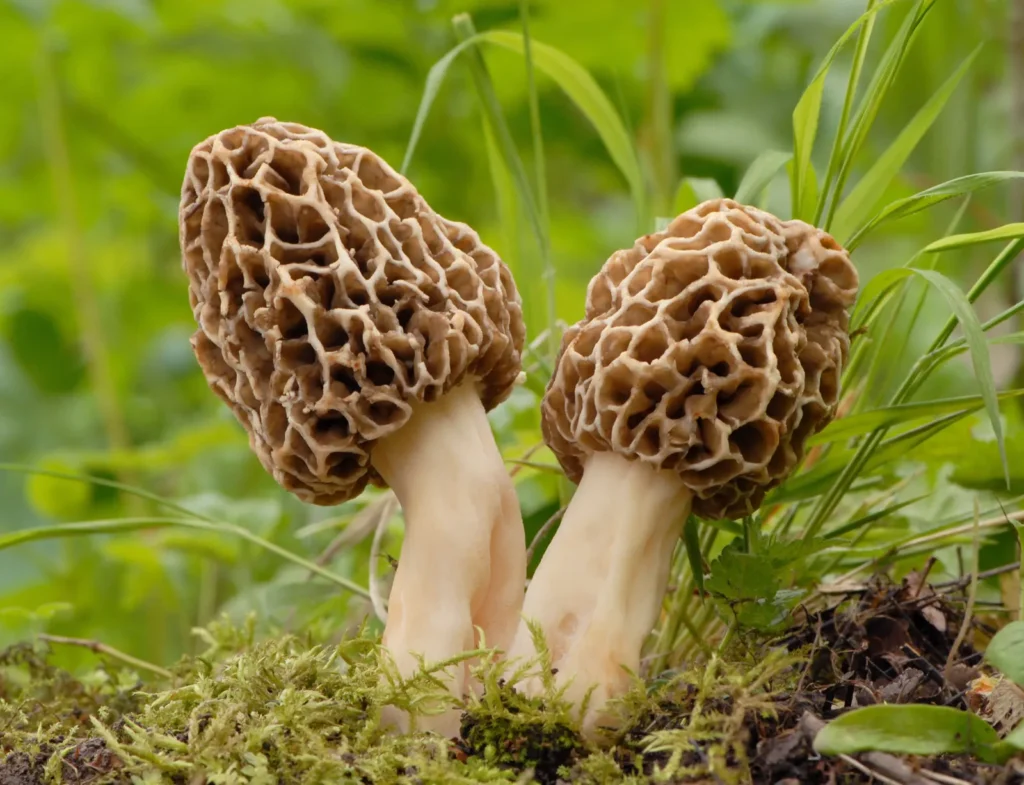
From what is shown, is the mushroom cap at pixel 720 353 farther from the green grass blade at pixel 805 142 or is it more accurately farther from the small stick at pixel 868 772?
the small stick at pixel 868 772

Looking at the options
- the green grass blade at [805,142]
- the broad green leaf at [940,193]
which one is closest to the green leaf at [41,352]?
the green grass blade at [805,142]

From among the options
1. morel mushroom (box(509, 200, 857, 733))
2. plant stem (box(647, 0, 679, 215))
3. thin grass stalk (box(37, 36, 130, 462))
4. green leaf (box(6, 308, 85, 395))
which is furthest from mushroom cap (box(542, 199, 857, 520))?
green leaf (box(6, 308, 85, 395))

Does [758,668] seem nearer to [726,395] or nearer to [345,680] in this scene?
[726,395]

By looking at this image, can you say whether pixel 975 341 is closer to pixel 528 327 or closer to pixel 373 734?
pixel 373 734

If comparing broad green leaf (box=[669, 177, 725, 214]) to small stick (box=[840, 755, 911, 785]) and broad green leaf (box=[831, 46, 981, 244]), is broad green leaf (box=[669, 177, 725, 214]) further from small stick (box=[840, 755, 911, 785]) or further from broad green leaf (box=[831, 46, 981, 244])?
small stick (box=[840, 755, 911, 785])

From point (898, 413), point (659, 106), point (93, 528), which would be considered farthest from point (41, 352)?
point (898, 413)

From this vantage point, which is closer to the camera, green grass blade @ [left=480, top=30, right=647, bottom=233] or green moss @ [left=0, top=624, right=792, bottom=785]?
green moss @ [left=0, top=624, right=792, bottom=785]
